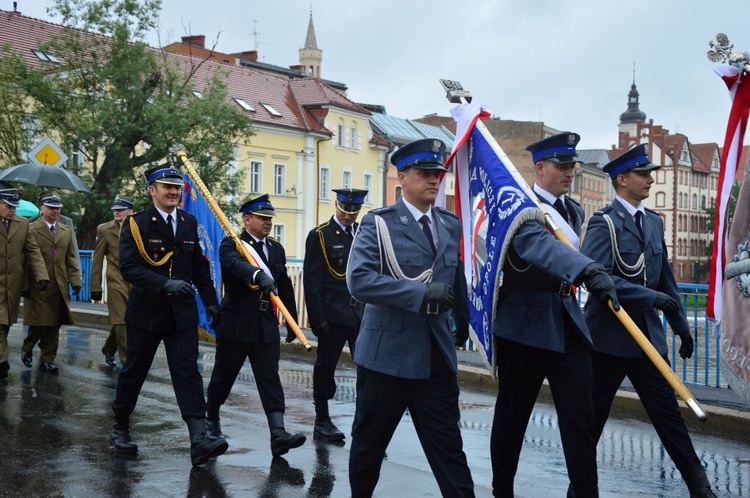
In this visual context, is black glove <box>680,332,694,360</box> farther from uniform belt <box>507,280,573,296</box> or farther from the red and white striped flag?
uniform belt <box>507,280,573,296</box>

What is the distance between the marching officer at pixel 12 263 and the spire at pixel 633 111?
139 m

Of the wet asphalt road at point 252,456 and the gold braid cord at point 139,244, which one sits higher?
the gold braid cord at point 139,244

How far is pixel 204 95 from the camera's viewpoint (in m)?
33.4

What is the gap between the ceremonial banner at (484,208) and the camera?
19.3 feet

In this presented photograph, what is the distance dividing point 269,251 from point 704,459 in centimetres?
369

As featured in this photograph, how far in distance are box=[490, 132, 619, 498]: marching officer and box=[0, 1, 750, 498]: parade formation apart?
0.4 inches

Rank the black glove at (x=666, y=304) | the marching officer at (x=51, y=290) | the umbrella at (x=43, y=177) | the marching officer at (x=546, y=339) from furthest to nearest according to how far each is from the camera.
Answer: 1. the umbrella at (x=43, y=177)
2. the marching officer at (x=51, y=290)
3. the black glove at (x=666, y=304)
4. the marching officer at (x=546, y=339)

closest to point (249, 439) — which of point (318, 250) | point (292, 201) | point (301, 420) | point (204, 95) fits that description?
point (301, 420)

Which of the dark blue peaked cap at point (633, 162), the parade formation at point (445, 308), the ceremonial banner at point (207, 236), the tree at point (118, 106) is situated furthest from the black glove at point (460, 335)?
the tree at point (118, 106)

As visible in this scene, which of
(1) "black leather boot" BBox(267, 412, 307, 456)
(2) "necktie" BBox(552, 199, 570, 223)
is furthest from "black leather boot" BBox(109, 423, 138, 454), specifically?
(2) "necktie" BBox(552, 199, 570, 223)

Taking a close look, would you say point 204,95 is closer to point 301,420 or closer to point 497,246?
point 301,420

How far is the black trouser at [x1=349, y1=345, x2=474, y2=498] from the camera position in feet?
17.2

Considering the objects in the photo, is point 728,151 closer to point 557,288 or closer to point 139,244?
point 557,288

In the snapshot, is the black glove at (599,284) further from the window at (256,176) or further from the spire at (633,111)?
the spire at (633,111)
